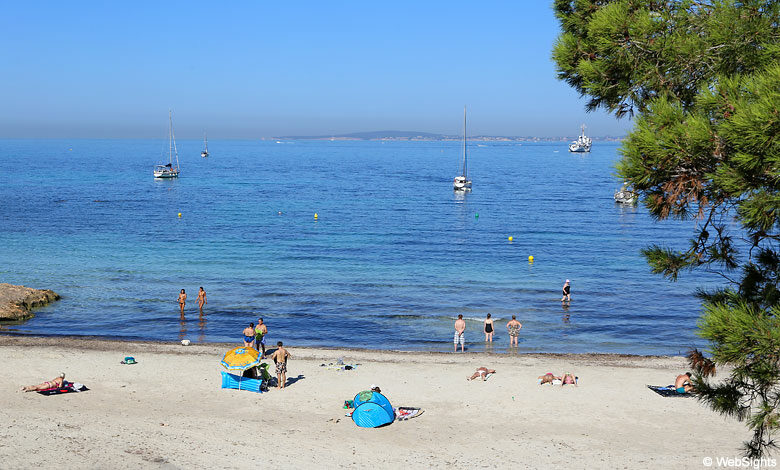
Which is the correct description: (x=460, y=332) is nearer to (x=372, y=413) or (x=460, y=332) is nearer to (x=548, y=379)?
→ (x=548, y=379)

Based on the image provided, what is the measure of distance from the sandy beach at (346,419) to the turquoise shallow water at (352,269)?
602cm

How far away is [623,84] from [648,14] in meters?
0.98

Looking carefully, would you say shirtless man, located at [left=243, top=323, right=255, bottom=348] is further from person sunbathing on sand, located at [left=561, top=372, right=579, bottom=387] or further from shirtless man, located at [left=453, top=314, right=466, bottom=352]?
person sunbathing on sand, located at [left=561, top=372, right=579, bottom=387]

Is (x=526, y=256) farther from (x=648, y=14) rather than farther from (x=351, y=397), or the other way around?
(x=648, y=14)

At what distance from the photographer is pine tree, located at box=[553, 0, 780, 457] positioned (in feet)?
25.3

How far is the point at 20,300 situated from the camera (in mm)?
34000

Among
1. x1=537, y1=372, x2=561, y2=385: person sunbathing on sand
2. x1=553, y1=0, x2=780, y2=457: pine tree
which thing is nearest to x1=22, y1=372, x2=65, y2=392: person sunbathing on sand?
x1=537, y1=372, x2=561, y2=385: person sunbathing on sand

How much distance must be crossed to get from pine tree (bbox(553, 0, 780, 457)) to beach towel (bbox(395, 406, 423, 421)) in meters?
10.6

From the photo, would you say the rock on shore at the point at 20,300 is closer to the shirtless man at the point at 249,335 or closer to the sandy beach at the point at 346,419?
the sandy beach at the point at 346,419

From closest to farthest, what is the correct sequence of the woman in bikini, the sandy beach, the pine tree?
1. the pine tree
2. the sandy beach
3. the woman in bikini

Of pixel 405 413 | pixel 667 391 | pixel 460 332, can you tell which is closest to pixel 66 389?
pixel 405 413

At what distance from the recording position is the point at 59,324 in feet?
105

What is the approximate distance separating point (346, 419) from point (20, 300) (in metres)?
22.7

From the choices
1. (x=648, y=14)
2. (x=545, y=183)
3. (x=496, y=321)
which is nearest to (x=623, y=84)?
(x=648, y=14)
